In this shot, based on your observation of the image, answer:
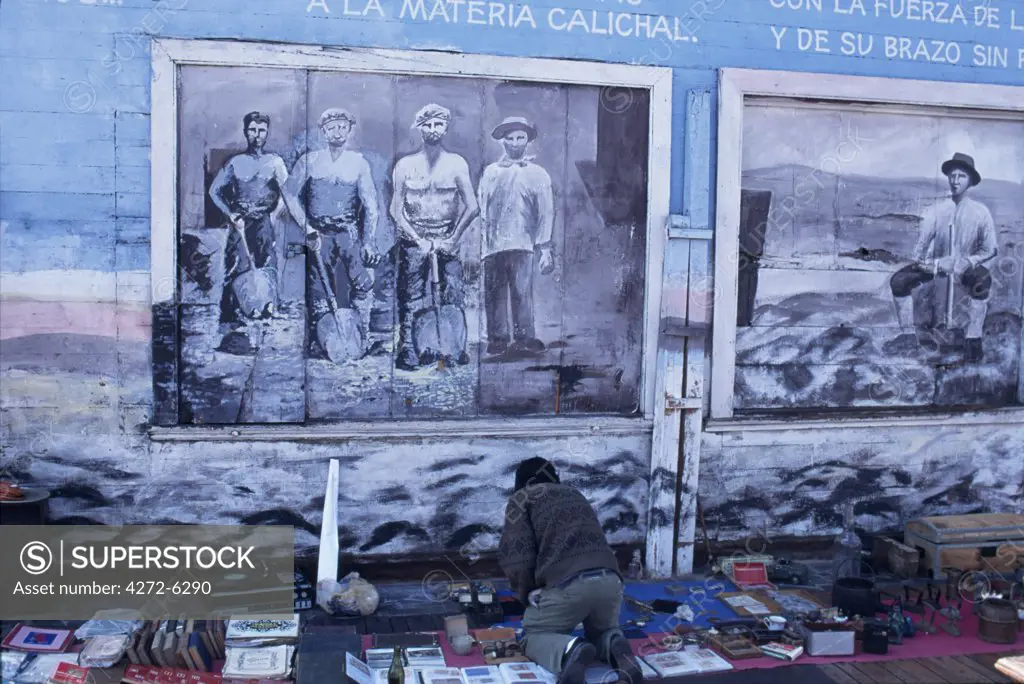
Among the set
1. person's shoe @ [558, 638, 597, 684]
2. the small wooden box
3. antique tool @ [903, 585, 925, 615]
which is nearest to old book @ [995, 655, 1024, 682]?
antique tool @ [903, 585, 925, 615]

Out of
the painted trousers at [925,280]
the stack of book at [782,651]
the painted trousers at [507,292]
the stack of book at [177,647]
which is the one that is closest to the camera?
the stack of book at [177,647]

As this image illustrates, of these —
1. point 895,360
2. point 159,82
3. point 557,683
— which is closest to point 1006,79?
point 895,360

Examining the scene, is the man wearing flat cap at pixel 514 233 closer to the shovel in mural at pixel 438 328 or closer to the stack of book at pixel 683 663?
the shovel in mural at pixel 438 328

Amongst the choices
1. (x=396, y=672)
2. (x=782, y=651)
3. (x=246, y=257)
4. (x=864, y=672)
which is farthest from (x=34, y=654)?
(x=864, y=672)

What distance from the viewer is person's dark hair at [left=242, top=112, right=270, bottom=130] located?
21.7ft

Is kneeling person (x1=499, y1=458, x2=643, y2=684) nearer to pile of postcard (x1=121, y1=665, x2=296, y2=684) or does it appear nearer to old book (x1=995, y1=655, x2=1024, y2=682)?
pile of postcard (x1=121, y1=665, x2=296, y2=684)

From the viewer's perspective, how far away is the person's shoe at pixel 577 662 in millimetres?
5055

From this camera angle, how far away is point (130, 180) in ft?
21.2

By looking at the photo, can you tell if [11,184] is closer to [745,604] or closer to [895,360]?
[745,604]

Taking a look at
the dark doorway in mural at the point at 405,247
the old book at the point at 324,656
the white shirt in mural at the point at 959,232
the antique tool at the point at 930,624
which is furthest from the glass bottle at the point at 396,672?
the white shirt in mural at the point at 959,232

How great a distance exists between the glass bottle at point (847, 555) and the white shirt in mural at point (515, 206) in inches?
133

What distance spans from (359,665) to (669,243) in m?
3.91

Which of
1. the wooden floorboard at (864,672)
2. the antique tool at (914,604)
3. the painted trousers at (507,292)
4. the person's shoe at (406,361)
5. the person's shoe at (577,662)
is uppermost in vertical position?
the painted trousers at (507,292)

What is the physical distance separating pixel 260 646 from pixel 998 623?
16.0ft
